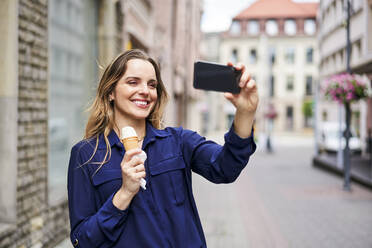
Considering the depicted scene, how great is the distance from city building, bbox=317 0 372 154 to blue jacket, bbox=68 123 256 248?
12.3 meters

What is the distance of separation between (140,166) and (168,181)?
0.29 metres

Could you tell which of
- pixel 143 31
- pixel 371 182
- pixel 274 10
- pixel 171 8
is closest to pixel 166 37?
pixel 171 8

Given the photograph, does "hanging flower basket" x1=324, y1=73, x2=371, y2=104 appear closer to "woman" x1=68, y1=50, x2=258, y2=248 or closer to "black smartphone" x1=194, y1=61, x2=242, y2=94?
"woman" x1=68, y1=50, x2=258, y2=248

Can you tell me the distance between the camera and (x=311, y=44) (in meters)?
58.9

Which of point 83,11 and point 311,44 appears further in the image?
point 311,44

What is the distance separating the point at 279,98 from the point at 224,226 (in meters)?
54.4

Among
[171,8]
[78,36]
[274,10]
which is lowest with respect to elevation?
[78,36]

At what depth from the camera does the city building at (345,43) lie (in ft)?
61.6

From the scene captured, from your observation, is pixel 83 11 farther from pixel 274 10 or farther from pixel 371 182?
pixel 274 10

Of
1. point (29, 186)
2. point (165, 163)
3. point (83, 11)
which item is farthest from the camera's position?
point (83, 11)

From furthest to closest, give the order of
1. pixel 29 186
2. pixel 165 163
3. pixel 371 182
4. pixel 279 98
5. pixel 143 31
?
pixel 279 98
pixel 143 31
pixel 371 182
pixel 29 186
pixel 165 163

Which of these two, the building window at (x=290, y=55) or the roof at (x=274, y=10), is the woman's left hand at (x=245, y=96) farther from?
the building window at (x=290, y=55)

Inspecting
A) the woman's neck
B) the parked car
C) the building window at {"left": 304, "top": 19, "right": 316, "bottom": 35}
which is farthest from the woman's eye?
the building window at {"left": 304, "top": 19, "right": 316, "bottom": 35}

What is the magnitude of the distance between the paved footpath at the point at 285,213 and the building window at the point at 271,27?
44.8 m
